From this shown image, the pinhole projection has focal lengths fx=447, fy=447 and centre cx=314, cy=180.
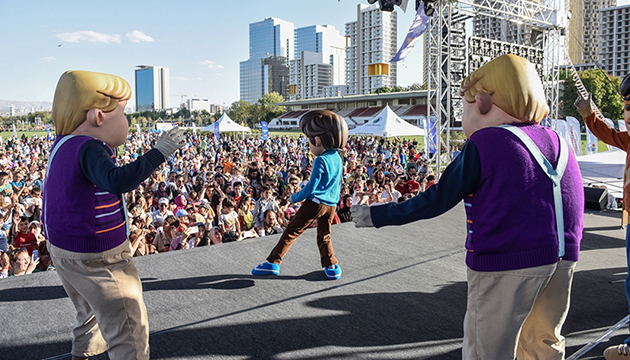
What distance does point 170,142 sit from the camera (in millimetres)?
2242

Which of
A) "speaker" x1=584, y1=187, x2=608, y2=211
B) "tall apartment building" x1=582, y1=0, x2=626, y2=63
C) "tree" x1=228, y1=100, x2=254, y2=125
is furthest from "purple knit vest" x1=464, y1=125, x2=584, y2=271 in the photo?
"tall apartment building" x1=582, y1=0, x2=626, y2=63

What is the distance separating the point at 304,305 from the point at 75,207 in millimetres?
1812

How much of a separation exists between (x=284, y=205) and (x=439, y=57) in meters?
6.17

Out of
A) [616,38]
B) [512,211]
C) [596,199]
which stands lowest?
[596,199]

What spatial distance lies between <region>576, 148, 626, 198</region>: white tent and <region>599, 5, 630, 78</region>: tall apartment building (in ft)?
399

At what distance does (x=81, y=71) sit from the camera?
7.26 feet

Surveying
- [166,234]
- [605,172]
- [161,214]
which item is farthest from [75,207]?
[605,172]

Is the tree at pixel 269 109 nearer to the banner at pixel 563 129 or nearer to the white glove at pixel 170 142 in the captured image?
the banner at pixel 563 129

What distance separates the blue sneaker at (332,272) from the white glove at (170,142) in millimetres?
2025

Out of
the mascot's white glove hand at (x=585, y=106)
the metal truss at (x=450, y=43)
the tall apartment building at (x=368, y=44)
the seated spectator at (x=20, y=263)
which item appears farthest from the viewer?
the tall apartment building at (x=368, y=44)

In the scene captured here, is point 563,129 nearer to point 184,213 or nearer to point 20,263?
point 184,213

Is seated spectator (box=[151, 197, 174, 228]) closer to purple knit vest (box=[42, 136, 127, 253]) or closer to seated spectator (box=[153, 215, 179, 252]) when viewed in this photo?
seated spectator (box=[153, 215, 179, 252])

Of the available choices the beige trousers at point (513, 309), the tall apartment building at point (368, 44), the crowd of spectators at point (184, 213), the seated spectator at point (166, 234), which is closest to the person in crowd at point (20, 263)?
the crowd of spectators at point (184, 213)

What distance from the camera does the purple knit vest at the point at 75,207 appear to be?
2055 millimetres
